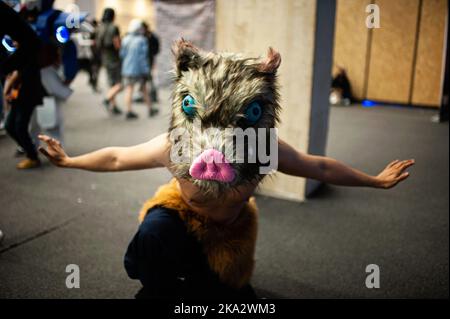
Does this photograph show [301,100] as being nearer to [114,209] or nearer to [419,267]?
[419,267]

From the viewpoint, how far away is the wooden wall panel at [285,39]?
86.7 inches

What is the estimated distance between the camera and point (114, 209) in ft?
7.58

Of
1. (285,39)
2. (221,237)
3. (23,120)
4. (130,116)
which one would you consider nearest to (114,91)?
(130,116)

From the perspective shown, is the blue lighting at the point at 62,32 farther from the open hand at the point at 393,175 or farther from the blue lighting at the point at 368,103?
the blue lighting at the point at 368,103

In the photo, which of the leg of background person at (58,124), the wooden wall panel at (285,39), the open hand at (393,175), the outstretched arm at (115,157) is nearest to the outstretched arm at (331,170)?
the open hand at (393,175)

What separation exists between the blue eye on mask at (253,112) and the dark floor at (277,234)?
0.47 meters

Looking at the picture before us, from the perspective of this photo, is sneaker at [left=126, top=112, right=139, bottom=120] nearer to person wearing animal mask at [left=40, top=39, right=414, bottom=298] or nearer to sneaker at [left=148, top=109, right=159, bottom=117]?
sneaker at [left=148, top=109, right=159, bottom=117]

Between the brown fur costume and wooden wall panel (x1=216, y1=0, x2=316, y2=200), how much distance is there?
1.09 m

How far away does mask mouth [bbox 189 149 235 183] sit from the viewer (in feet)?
2.61

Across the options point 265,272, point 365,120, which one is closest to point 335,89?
point 365,120

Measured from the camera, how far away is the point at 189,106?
89cm

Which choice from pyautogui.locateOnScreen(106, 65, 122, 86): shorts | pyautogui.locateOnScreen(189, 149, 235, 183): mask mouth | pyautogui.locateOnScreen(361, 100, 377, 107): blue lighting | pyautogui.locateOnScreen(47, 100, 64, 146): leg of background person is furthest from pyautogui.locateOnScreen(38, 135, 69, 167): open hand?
pyautogui.locateOnScreen(361, 100, 377, 107): blue lighting

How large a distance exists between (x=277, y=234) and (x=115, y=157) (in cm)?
111
